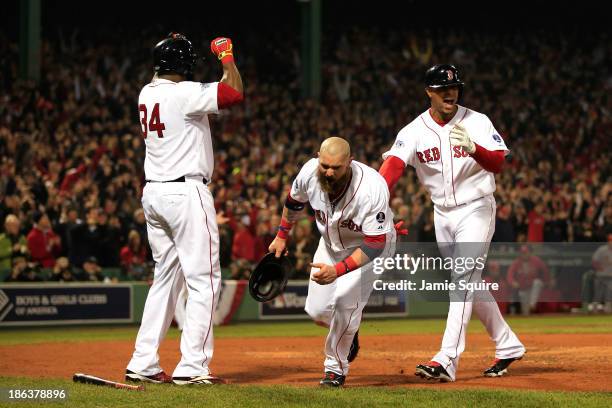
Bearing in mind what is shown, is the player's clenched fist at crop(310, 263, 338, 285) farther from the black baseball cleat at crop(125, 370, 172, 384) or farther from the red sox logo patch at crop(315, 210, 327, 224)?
the black baseball cleat at crop(125, 370, 172, 384)

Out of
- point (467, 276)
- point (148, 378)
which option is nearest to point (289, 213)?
point (467, 276)

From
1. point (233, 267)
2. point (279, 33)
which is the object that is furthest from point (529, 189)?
point (279, 33)

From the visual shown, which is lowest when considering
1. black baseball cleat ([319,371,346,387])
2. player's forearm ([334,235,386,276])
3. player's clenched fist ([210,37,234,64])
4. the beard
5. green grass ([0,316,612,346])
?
green grass ([0,316,612,346])

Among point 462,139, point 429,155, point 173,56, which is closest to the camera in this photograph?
point 462,139

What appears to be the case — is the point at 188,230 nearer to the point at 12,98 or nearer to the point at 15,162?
the point at 15,162

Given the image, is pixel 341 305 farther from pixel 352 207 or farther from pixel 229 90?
pixel 229 90

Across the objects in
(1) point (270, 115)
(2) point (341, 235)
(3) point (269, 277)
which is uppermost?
(1) point (270, 115)

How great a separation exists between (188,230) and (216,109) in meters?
0.89

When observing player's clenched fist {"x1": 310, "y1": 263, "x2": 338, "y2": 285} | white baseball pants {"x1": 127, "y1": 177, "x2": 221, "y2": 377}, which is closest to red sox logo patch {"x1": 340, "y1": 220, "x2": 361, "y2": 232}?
player's clenched fist {"x1": 310, "y1": 263, "x2": 338, "y2": 285}

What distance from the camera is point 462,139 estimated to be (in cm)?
712

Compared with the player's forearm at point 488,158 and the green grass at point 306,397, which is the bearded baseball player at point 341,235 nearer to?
the green grass at point 306,397

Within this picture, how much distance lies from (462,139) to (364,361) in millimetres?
2874

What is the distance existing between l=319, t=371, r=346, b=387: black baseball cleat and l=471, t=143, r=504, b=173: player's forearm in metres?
1.90

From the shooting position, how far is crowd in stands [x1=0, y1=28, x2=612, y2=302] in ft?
51.0
